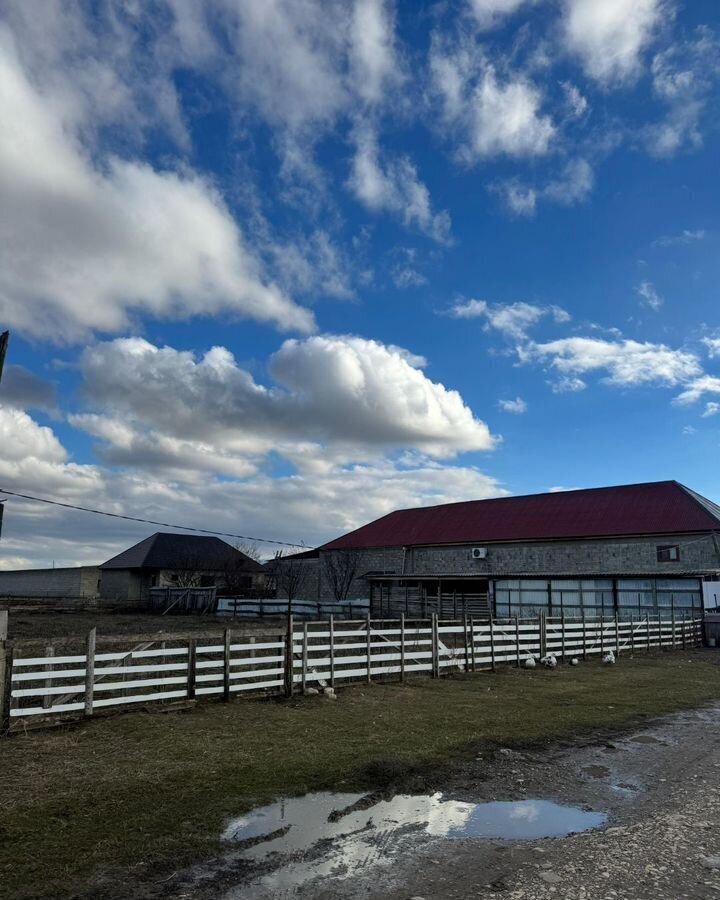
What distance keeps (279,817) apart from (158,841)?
48.9 inches

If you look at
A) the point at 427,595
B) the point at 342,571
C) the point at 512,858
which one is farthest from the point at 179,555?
the point at 512,858

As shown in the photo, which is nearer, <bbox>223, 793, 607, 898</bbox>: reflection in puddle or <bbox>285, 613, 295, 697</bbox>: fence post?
<bbox>223, 793, 607, 898</bbox>: reflection in puddle

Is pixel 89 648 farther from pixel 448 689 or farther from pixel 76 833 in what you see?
pixel 448 689

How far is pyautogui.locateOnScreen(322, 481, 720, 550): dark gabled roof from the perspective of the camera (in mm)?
43500

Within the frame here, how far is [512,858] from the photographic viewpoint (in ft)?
18.3

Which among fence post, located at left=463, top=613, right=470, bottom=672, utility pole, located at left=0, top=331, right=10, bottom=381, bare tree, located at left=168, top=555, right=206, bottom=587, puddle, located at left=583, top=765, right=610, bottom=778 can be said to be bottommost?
puddle, located at left=583, top=765, right=610, bottom=778

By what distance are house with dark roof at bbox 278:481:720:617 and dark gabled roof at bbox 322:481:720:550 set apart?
11 centimetres

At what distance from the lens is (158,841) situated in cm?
580

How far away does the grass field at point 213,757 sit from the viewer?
5.60 metres

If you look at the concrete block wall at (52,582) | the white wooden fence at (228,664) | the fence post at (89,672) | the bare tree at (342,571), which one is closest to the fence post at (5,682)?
the white wooden fence at (228,664)

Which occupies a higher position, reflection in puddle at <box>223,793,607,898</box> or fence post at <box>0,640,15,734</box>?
fence post at <box>0,640,15,734</box>

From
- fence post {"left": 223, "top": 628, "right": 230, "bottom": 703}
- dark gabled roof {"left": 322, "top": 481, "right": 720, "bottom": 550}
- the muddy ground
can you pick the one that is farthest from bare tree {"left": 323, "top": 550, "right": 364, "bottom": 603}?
the muddy ground

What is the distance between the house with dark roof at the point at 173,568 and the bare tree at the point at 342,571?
11577 mm

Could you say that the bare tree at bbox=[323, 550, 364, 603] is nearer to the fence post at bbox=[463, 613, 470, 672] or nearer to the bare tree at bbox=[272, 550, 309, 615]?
the bare tree at bbox=[272, 550, 309, 615]
